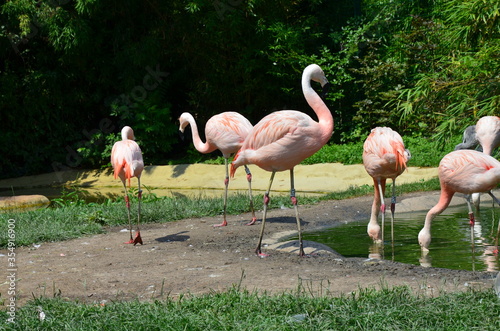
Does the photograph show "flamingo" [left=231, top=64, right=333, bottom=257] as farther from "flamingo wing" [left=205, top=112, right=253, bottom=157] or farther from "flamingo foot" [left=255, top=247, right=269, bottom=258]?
"flamingo wing" [left=205, top=112, right=253, bottom=157]

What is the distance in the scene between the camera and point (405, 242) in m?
5.81

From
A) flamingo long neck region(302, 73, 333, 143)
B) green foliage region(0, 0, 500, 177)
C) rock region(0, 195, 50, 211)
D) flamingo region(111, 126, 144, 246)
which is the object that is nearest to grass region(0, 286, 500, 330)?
flamingo long neck region(302, 73, 333, 143)

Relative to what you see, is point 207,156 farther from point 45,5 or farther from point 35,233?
point 35,233

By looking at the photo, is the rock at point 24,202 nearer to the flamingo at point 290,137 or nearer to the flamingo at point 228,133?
the flamingo at point 228,133

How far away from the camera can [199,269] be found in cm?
457

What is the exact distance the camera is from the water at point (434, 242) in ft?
16.0

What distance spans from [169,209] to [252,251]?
2592 millimetres

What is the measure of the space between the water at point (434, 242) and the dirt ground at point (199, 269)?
1.45ft

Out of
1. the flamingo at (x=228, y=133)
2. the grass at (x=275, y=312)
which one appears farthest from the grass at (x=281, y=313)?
the flamingo at (x=228, y=133)

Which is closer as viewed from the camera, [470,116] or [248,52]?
[470,116]

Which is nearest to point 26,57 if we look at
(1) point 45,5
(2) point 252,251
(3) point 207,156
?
(1) point 45,5

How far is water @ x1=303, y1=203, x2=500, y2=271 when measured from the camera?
4.89 m

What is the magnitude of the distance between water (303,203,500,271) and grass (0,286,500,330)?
4.77 ft

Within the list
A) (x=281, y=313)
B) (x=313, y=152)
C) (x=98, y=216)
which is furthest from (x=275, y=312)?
(x=98, y=216)
